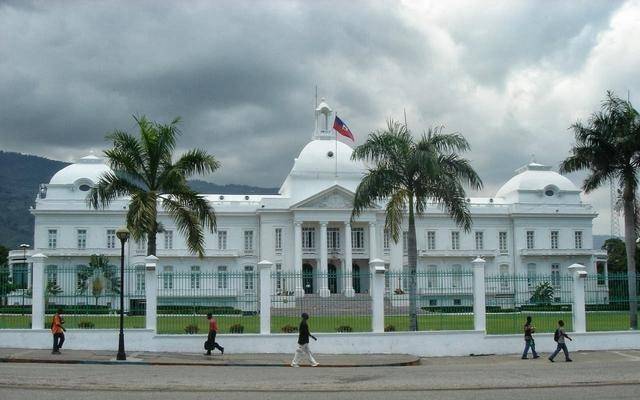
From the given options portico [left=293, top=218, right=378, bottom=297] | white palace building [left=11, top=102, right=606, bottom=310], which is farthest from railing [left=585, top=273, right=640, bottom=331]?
portico [left=293, top=218, right=378, bottom=297]

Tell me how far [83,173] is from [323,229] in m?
19.2

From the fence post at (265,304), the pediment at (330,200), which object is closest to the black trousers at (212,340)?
the fence post at (265,304)

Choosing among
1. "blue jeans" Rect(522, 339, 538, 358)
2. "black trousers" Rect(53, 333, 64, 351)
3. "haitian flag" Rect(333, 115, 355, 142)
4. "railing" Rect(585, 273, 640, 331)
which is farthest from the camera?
"haitian flag" Rect(333, 115, 355, 142)

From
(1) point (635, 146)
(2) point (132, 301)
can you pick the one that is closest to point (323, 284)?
(2) point (132, 301)

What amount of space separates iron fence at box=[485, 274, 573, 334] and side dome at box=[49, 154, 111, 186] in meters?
39.9

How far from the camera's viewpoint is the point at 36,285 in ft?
81.4

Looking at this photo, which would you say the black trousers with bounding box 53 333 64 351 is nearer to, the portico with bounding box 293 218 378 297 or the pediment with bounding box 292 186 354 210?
the portico with bounding box 293 218 378 297

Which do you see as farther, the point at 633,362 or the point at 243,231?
the point at 243,231

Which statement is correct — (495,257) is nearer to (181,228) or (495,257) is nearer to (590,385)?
(181,228)

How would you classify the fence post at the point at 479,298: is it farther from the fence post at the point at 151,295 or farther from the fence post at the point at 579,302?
the fence post at the point at 151,295

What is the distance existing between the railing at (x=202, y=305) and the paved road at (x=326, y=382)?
452 centimetres

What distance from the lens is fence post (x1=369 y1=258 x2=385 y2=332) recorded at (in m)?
24.9

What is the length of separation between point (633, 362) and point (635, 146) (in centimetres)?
1284

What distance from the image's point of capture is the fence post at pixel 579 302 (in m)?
26.2
